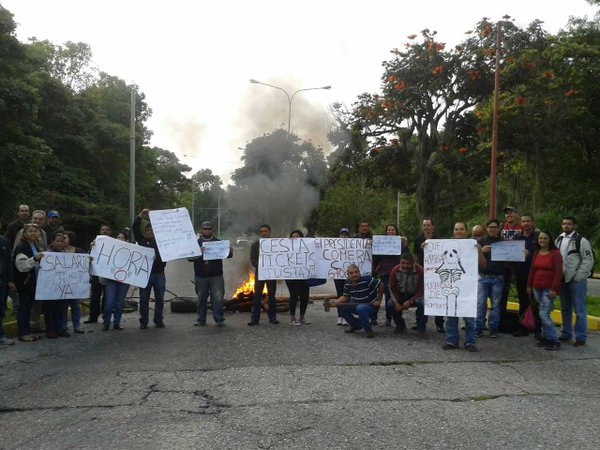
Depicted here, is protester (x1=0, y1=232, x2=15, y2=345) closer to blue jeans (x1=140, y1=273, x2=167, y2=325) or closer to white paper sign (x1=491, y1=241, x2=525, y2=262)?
blue jeans (x1=140, y1=273, x2=167, y2=325)

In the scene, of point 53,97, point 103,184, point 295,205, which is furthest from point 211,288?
point 103,184

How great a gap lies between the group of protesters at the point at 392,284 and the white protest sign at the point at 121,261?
23 centimetres

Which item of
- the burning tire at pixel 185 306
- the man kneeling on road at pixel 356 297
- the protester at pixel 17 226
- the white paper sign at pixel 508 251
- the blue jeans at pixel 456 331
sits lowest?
the burning tire at pixel 185 306

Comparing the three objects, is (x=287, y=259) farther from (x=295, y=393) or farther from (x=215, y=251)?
(x=295, y=393)

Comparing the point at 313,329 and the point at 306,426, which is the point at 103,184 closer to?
the point at 313,329

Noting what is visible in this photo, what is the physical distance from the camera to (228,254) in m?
9.70

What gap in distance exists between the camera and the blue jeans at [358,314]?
8.55m

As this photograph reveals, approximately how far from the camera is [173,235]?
9625 millimetres

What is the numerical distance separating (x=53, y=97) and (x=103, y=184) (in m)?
5.96

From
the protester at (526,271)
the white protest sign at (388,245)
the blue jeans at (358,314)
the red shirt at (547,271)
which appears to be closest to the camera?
the red shirt at (547,271)

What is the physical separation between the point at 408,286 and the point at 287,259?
86.9 inches

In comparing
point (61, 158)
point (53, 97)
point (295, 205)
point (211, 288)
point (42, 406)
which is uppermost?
point (53, 97)

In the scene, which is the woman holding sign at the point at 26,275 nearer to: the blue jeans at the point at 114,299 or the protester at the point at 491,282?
the blue jeans at the point at 114,299

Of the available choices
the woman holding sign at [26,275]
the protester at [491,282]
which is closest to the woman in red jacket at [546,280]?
the protester at [491,282]
